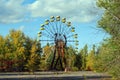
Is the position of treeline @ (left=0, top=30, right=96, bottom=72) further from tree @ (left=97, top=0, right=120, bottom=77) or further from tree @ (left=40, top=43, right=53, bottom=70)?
tree @ (left=97, top=0, right=120, bottom=77)

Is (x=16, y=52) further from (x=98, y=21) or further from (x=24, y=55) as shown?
(x=98, y=21)

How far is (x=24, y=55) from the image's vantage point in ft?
214

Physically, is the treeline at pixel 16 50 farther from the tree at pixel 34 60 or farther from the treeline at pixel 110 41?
the treeline at pixel 110 41

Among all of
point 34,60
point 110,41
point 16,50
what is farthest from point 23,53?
point 110,41

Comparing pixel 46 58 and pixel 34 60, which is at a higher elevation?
pixel 46 58

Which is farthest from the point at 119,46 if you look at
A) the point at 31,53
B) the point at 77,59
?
the point at 77,59

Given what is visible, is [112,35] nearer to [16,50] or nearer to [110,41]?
[110,41]

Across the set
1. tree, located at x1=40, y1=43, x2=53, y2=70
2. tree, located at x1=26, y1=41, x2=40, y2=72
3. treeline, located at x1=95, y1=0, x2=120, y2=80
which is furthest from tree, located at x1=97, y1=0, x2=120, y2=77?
tree, located at x1=40, y1=43, x2=53, y2=70

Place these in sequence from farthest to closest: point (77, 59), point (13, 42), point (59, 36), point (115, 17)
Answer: point (77, 59) < point (13, 42) < point (59, 36) < point (115, 17)

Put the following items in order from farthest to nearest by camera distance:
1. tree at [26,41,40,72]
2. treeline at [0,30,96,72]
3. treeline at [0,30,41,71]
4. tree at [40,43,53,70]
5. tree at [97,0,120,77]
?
1. treeline at [0,30,41,71]
2. tree at [40,43,53,70]
3. treeline at [0,30,96,72]
4. tree at [26,41,40,72]
5. tree at [97,0,120,77]

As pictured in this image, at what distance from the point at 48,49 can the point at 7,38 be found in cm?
1026

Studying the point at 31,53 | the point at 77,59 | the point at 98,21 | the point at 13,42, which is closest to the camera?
the point at 98,21

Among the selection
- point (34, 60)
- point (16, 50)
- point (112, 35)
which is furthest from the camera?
point (16, 50)

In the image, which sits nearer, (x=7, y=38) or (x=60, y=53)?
(x=60, y=53)
